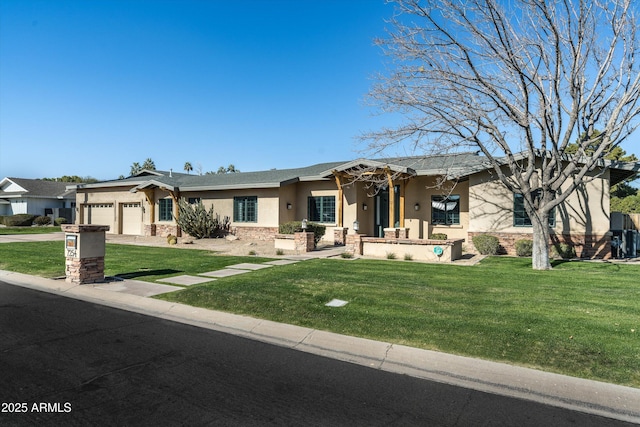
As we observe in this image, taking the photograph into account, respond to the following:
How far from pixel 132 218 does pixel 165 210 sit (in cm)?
415

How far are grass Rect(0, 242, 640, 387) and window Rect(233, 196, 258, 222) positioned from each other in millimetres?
10179

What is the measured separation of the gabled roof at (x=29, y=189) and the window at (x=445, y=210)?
39.7 metres

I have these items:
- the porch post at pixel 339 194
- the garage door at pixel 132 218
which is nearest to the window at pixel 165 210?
the garage door at pixel 132 218

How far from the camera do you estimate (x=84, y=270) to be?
10172 millimetres

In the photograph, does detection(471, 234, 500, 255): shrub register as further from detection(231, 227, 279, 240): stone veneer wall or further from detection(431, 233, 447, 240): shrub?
detection(231, 227, 279, 240): stone veneer wall

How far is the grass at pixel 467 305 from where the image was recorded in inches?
212

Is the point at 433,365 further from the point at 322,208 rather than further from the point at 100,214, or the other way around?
the point at 100,214

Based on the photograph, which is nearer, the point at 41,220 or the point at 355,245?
the point at 355,245

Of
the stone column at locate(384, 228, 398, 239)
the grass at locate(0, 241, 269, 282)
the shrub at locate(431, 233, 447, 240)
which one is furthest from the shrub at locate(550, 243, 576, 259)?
the grass at locate(0, 241, 269, 282)

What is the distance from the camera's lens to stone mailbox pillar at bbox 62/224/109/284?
397 inches

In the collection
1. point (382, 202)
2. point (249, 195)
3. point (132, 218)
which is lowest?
point (132, 218)

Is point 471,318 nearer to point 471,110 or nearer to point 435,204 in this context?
point 471,110

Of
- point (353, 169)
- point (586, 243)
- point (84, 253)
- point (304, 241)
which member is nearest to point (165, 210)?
point (304, 241)

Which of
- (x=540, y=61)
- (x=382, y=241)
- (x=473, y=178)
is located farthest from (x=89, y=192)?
(x=540, y=61)
